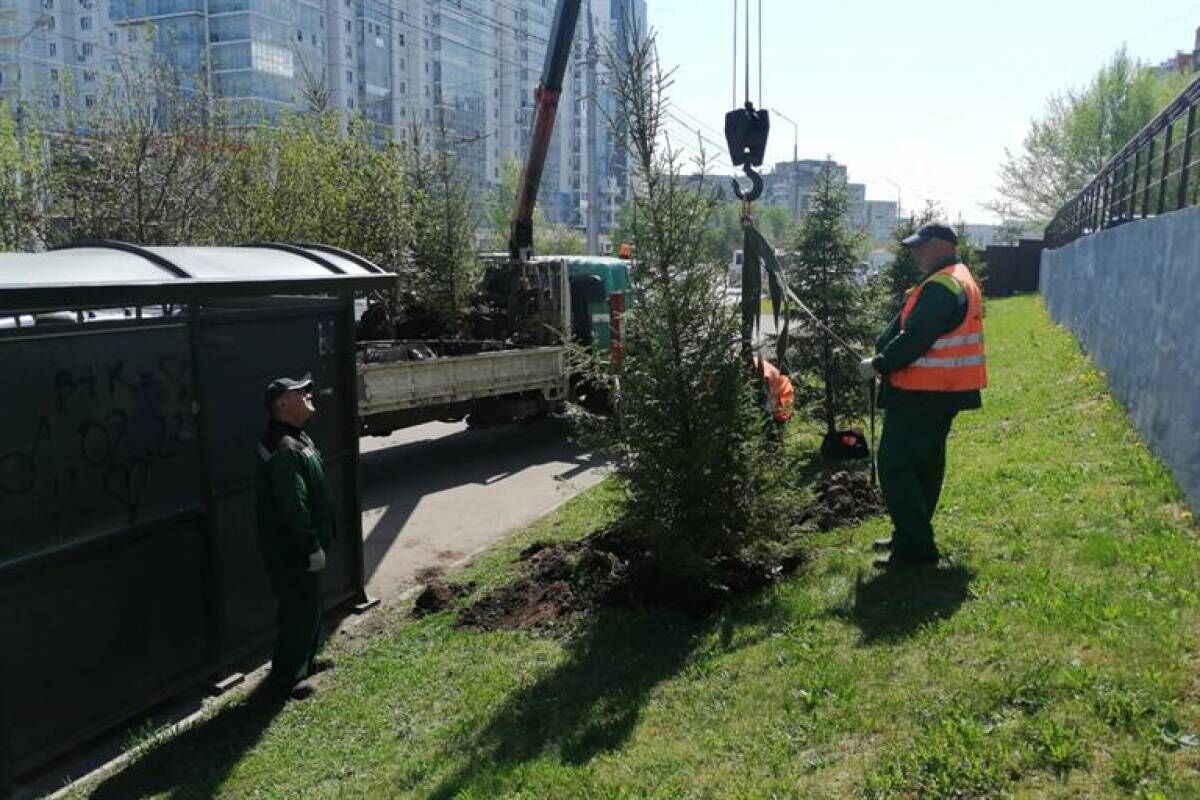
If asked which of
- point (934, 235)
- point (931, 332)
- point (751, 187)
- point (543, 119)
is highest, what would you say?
point (543, 119)

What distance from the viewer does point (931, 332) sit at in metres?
5.27

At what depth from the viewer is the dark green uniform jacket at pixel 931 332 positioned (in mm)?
5270

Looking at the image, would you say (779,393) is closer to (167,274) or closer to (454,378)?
(454,378)

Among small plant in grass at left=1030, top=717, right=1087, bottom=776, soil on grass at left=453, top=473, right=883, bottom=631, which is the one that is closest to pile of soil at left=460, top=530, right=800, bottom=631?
soil on grass at left=453, top=473, right=883, bottom=631

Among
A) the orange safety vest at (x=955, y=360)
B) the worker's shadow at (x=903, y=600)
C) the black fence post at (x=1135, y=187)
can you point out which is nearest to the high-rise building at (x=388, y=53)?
the black fence post at (x=1135, y=187)

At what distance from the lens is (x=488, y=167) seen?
Answer: 315 feet

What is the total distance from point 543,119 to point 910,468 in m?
9.89

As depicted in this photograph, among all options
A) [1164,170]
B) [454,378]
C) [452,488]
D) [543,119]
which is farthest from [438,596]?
[543,119]

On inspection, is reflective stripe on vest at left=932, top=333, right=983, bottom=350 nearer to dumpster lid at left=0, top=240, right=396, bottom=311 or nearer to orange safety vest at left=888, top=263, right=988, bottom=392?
orange safety vest at left=888, top=263, right=988, bottom=392

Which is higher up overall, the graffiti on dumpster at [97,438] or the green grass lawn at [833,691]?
the graffiti on dumpster at [97,438]

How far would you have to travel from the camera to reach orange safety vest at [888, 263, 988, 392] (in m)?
5.31

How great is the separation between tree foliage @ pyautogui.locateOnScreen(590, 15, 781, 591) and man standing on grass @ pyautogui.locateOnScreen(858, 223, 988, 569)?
0.84 m

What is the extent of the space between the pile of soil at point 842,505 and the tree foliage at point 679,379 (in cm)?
Result: 86

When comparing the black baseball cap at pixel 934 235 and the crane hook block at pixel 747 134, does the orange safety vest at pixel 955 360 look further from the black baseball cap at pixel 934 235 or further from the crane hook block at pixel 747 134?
the crane hook block at pixel 747 134
